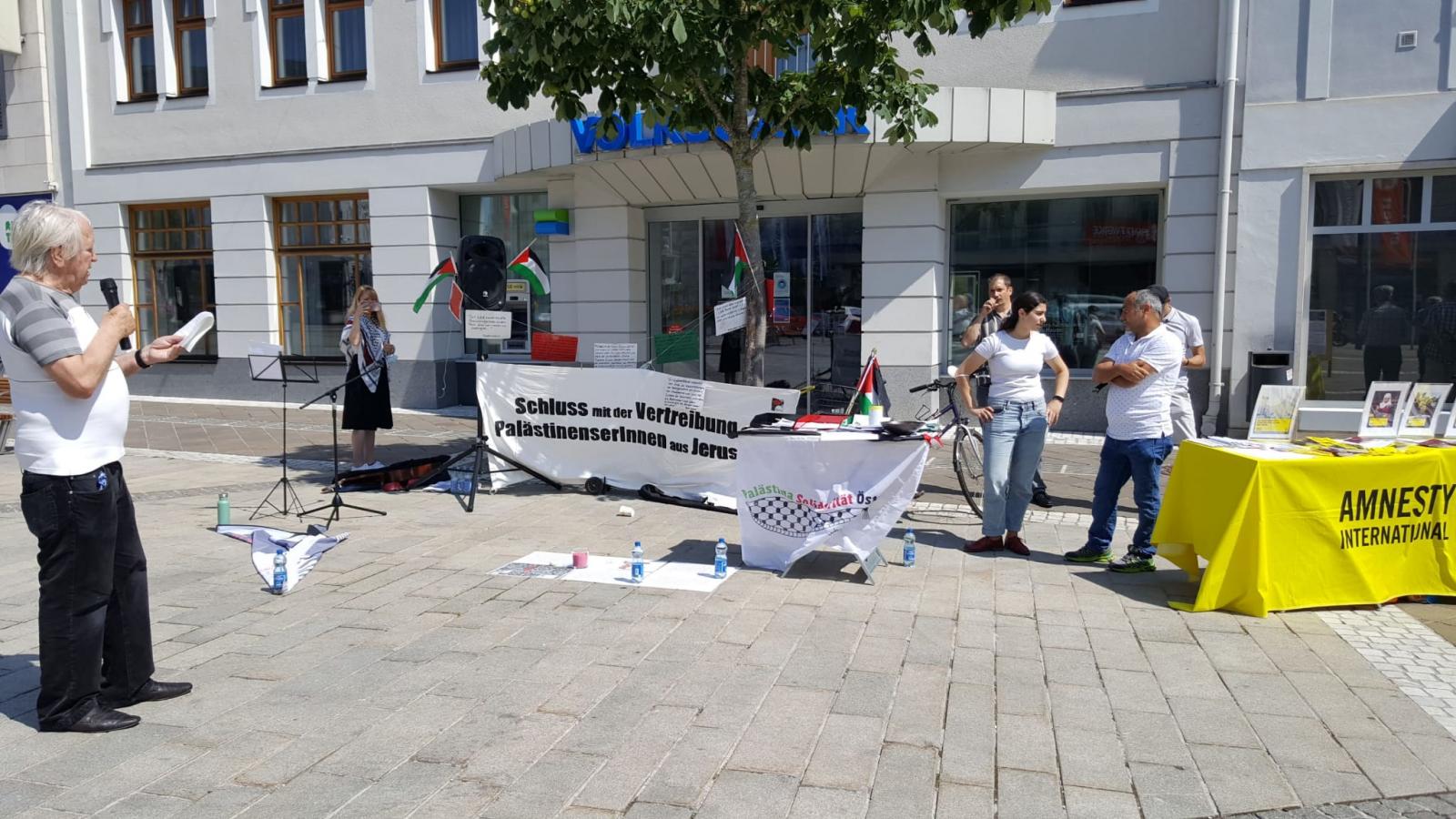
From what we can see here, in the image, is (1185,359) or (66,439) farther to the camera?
(1185,359)

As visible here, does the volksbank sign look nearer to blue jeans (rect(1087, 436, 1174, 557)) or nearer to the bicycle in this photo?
the bicycle

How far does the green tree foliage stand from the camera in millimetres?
7402

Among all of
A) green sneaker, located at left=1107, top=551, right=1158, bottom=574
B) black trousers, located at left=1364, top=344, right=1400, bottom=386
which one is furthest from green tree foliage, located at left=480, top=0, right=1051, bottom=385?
black trousers, located at left=1364, top=344, right=1400, bottom=386

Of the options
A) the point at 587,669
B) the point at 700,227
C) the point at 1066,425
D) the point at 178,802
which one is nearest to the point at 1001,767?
the point at 587,669

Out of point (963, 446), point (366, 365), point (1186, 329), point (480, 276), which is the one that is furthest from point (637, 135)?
point (1186, 329)

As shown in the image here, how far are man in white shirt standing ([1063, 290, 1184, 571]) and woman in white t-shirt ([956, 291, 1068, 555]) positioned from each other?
16.2 inches

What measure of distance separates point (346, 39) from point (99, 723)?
13956 millimetres

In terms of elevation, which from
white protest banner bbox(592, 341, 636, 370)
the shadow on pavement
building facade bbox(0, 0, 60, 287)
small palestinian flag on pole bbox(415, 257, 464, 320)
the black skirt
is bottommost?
the shadow on pavement

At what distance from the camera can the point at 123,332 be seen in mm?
3895

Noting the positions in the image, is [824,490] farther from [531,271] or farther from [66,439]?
[531,271]

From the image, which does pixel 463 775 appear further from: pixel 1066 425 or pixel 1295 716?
pixel 1066 425

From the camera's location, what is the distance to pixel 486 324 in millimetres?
9484

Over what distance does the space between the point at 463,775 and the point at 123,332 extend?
2.10 meters

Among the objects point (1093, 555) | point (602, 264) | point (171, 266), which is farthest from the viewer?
point (171, 266)
